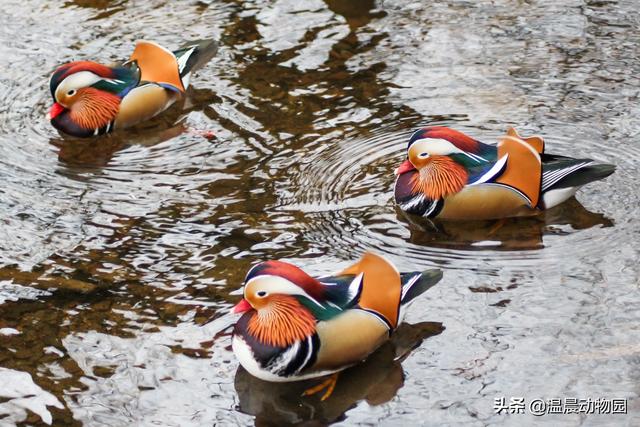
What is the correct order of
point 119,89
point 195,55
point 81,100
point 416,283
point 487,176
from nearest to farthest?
1. point 416,283
2. point 487,176
3. point 81,100
4. point 119,89
5. point 195,55

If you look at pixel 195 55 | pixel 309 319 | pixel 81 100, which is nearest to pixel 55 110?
pixel 81 100

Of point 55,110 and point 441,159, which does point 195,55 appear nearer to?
point 55,110

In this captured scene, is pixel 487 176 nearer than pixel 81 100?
Yes

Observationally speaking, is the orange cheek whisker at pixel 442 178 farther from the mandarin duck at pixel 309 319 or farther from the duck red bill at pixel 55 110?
the duck red bill at pixel 55 110

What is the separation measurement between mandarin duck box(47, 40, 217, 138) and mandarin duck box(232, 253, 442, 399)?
3197 mm

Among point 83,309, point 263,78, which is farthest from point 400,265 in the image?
point 263,78

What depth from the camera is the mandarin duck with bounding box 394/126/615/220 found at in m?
6.39

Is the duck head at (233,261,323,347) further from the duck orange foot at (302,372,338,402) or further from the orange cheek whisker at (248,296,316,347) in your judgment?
the duck orange foot at (302,372,338,402)

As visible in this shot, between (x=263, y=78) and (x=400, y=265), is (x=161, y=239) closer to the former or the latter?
(x=400, y=265)

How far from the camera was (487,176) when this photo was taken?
6410 mm

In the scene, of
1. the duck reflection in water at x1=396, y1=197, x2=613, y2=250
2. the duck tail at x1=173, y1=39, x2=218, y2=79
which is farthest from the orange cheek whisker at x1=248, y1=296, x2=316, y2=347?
the duck tail at x1=173, y1=39, x2=218, y2=79

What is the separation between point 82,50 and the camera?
29.8ft

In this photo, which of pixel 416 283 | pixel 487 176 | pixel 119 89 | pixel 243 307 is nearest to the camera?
pixel 243 307

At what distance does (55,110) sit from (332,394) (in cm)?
367
